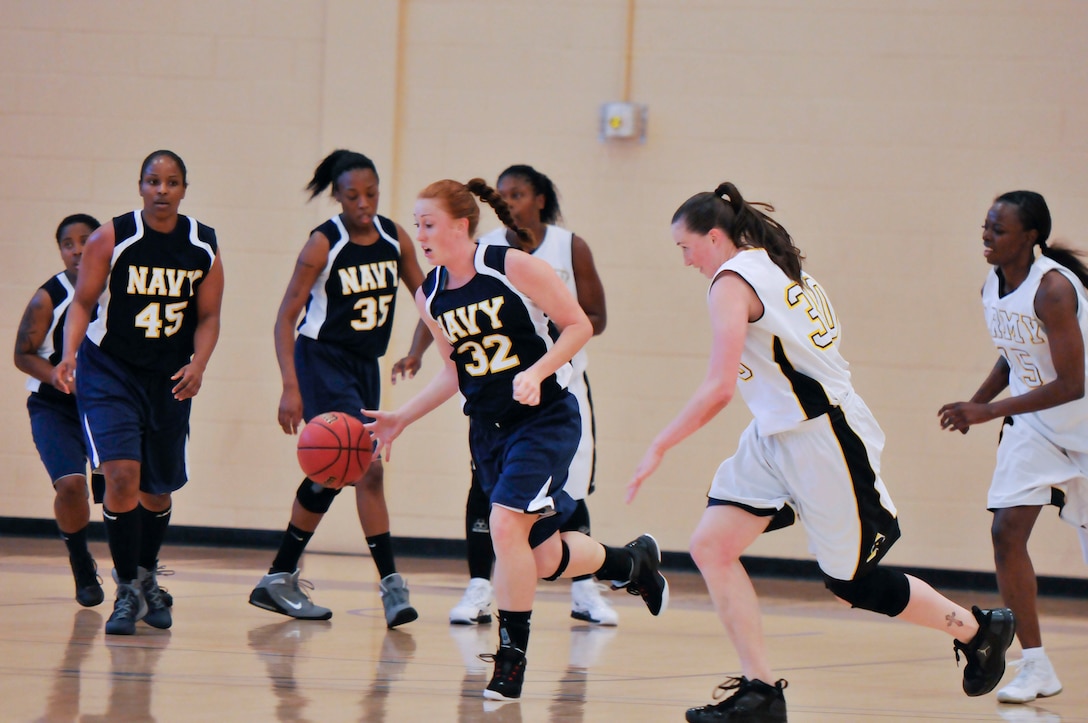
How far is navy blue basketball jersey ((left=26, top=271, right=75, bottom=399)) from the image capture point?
5.49 metres

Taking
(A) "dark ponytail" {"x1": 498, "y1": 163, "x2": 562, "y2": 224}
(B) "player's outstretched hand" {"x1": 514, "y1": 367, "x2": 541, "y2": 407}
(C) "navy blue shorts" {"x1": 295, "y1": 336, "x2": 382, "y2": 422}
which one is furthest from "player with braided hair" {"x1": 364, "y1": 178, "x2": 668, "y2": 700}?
(A) "dark ponytail" {"x1": 498, "y1": 163, "x2": 562, "y2": 224}

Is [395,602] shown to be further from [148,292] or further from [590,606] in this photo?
→ [148,292]

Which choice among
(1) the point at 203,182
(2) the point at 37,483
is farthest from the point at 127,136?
(2) the point at 37,483

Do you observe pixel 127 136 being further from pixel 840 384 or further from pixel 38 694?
pixel 840 384

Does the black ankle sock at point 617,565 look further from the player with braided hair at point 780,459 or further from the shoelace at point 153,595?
the shoelace at point 153,595

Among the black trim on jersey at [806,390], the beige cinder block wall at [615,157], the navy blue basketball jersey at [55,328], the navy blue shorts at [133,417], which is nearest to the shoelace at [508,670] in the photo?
the black trim on jersey at [806,390]

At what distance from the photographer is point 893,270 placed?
713cm

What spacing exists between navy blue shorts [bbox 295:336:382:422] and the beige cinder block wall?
2.24 meters

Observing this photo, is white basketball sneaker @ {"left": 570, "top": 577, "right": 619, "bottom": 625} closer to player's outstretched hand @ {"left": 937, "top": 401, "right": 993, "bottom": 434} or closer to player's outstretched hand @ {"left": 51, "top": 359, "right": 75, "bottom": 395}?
player's outstretched hand @ {"left": 937, "top": 401, "right": 993, "bottom": 434}

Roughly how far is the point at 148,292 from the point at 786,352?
240cm

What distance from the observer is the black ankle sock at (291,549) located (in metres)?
5.09

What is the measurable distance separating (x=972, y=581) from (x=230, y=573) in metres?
3.97

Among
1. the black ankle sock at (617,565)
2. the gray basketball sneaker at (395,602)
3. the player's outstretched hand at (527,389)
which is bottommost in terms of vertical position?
the gray basketball sneaker at (395,602)

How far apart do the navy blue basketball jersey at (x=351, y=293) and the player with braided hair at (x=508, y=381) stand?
114 centimetres
